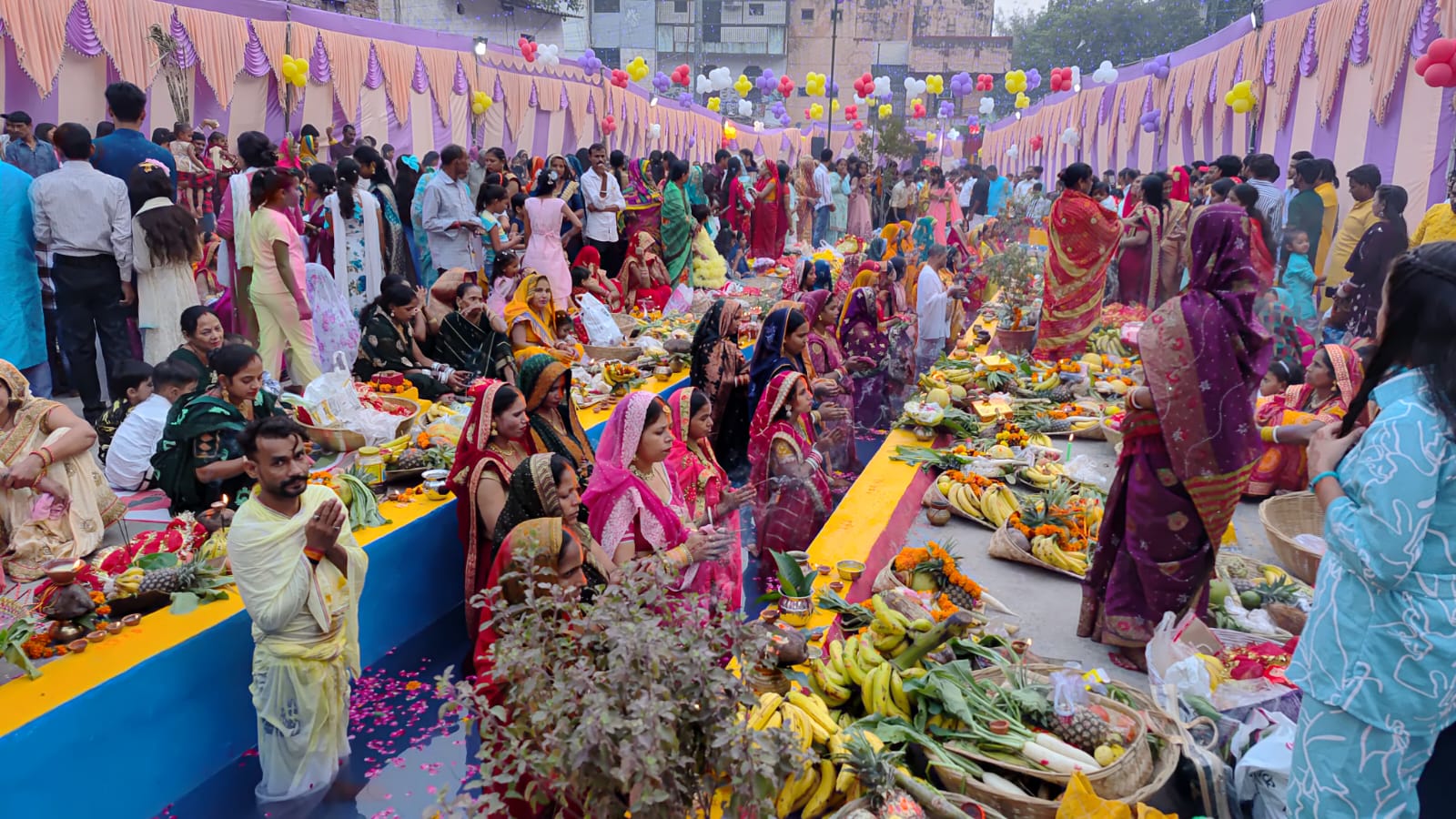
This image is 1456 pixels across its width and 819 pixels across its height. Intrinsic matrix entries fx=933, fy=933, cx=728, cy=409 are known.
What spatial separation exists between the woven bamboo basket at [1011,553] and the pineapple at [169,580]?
354 centimetres

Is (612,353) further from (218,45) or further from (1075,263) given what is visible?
(218,45)

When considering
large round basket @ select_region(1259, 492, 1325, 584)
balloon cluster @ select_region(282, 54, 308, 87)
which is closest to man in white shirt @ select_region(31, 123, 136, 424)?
balloon cluster @ select_region(282, 54, 308, 87)

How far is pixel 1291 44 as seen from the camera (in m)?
11.5

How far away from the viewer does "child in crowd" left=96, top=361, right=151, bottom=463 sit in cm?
440

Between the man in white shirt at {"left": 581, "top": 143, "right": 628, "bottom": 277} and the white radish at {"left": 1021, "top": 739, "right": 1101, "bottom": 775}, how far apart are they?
26.9ft

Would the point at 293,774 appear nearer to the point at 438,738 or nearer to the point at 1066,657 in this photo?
the point at 438,738

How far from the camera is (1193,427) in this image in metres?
3.38

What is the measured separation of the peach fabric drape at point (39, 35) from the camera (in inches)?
315

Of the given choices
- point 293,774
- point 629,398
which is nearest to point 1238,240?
point 629,398

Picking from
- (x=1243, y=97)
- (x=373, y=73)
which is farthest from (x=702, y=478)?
(x=1243, y=97)

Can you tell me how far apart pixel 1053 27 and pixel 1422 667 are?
45.5 metres

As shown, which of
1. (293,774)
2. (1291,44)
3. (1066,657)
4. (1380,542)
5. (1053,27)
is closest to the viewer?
(1380,542)

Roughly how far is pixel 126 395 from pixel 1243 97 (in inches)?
530

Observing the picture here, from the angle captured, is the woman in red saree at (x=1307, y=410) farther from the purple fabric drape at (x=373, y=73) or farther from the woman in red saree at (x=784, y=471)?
the purple fabric drape at (x=373, y=73)
